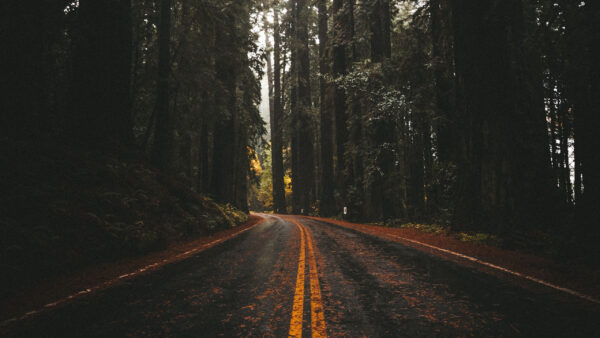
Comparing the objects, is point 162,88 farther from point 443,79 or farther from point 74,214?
point 443,79

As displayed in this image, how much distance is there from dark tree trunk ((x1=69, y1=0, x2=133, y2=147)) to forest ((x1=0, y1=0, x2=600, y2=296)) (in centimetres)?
4

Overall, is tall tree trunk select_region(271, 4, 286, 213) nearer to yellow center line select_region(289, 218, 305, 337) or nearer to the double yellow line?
the double yellow line

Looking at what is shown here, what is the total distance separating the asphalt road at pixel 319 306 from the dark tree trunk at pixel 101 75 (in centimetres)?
584

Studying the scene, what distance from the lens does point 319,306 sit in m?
3.70

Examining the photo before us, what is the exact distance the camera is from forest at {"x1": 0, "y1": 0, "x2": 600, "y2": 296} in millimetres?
5699

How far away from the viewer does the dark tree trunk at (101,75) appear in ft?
29.6

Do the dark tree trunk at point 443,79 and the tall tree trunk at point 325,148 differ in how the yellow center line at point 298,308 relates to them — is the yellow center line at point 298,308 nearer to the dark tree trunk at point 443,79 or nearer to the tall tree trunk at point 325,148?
the dark tree trunk at point 443,79

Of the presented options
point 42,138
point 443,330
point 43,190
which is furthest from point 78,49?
point 443,330

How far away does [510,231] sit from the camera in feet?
24.7

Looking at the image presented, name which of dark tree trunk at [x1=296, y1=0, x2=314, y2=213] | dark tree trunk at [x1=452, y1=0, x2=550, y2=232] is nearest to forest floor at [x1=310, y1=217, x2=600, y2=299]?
dark tree trunk at [x1=452, y1=0, x2=550, y2=232]

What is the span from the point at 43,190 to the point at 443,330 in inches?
287

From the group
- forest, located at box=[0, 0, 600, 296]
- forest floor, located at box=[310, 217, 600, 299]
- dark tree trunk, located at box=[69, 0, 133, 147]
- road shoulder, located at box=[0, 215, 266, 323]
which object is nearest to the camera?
road shoulder, located at box=[0, 215, 266, 323]

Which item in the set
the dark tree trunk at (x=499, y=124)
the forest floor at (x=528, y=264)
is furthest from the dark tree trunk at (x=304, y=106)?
the forest floor at (x=528, y=264)

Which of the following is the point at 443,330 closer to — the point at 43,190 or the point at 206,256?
the point at 206,256
